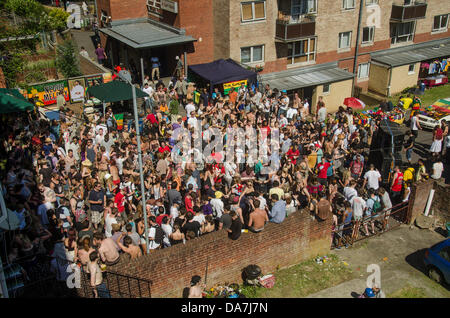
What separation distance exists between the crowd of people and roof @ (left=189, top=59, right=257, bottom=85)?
315cm

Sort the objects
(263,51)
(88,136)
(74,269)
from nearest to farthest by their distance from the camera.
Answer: (74,269)
(88,136)
(263,51)

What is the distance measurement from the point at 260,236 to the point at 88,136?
8142 mm

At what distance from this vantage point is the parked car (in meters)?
12.0

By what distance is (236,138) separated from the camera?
16516 millimetres

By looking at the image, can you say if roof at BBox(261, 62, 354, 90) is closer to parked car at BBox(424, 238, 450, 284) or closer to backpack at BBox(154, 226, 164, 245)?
parked car at BBox(424, 238, 450, 284)

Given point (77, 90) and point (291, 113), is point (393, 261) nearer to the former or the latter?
point (291, 113)

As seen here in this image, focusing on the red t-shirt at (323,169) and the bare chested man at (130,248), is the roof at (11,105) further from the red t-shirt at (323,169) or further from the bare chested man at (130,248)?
the red t-shirt at (323,169)

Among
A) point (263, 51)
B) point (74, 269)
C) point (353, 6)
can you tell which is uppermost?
point (353, 6)

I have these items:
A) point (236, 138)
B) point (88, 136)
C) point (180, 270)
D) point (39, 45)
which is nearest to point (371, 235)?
point (236, 138)

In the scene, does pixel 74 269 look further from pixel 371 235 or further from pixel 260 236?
pixel 371 235

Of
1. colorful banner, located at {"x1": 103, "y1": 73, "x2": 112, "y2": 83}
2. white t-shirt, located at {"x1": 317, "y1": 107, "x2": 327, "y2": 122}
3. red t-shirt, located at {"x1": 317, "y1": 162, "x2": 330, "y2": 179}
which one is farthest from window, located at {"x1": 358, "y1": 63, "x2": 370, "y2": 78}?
red t-shirt, located at {"x1": 317, "y1": 162, "x2": 330, "y2": 179}

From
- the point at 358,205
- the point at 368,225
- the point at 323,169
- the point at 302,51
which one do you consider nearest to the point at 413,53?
the point at 302,51

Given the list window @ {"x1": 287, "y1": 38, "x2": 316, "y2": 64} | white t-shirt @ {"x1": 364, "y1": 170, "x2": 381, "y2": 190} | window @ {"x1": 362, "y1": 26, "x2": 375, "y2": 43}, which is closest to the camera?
white t-shirt @ {"x1": 364, "y1": 170, "x2": 381, "y2": 190}
